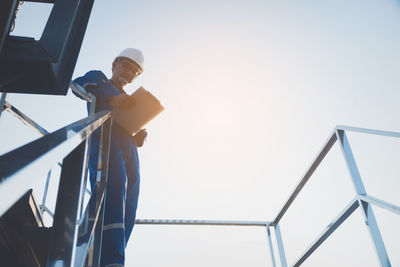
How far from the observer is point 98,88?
180 centimetres

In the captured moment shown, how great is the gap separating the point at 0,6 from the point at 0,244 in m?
0.56

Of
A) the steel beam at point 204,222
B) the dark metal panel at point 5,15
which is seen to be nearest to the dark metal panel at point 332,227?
the steel beam at point 204,222

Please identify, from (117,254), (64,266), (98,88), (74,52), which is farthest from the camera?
(98,88)

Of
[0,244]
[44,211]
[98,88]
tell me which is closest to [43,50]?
[0,244]

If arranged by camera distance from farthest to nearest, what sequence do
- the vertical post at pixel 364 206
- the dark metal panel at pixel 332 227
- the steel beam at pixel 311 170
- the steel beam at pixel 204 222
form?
the steel beam at pixel 204 222, the steel beam at pixel 311 170, the dark metal panel at pixel 332 227, the vertical post at pixel 364 206

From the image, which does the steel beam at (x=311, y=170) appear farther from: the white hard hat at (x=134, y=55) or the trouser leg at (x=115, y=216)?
the white hard hat at (x=134, y=55)

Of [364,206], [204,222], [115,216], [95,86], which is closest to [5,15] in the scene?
[115,216]

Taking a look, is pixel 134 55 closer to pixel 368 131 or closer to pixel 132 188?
pixel 132 188

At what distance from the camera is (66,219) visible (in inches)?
23.4

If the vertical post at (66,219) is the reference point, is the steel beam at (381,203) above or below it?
above

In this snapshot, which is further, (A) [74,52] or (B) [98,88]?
(B) [98,88]

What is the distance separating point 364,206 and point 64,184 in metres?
1.17

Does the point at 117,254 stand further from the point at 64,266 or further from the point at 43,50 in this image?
the point at 43,50

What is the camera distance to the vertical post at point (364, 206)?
1.15 metres
